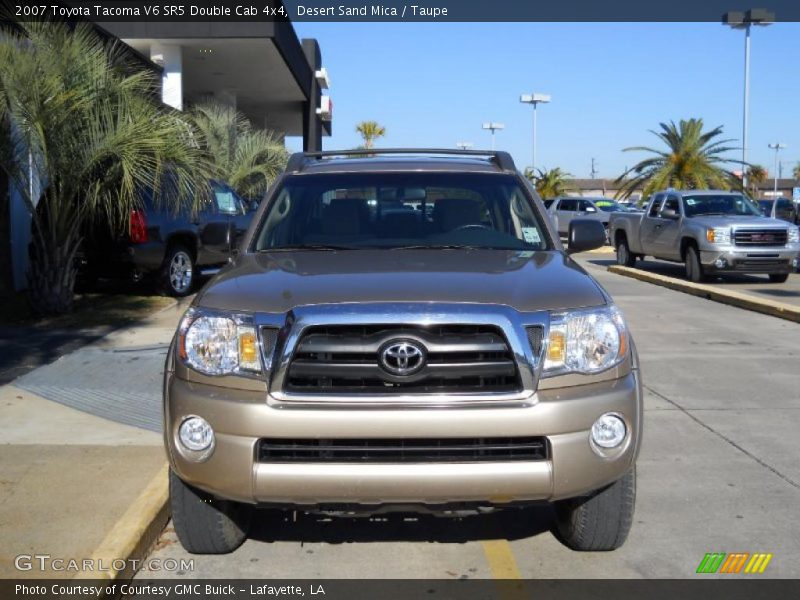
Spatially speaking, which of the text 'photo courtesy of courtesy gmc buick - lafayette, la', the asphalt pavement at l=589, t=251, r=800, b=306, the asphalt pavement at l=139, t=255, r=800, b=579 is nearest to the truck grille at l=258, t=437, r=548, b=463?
the text 'photo courtesy of courtesy gmc buick - lafayette, la'

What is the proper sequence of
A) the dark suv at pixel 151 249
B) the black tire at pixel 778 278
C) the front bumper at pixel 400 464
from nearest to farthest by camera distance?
the front bumper at pixel 400 464, the dark suv at pixel 151 249, the black tire at pixel 778 278

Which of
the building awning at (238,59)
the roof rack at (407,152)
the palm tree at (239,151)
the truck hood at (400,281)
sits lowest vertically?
the truck hood at (400,281)

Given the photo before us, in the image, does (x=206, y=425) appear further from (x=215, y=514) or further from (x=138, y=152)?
(x=138, y=152)

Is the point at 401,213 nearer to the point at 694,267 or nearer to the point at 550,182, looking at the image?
the point at 694,267

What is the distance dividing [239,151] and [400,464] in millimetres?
21121

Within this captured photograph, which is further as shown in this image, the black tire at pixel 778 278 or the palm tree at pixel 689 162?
the palm tree at pixel 689 162

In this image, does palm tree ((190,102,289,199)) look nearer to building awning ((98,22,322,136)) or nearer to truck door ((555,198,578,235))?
building awning ((98,22,322,136))

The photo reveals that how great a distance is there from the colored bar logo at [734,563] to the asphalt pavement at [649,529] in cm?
5

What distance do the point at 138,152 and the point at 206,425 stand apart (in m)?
7.83

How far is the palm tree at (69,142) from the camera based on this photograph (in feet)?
34.7

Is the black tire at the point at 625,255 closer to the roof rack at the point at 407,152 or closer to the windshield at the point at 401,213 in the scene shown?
the roof rack at the point at 407,152

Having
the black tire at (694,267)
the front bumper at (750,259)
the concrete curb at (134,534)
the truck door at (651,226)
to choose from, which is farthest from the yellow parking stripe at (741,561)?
Result: the truck door at (651,226)

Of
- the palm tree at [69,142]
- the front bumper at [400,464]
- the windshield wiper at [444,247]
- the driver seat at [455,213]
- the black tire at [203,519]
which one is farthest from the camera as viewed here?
the palm tree at [69,142]

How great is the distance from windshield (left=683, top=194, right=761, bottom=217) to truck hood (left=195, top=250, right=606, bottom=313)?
1470cm
